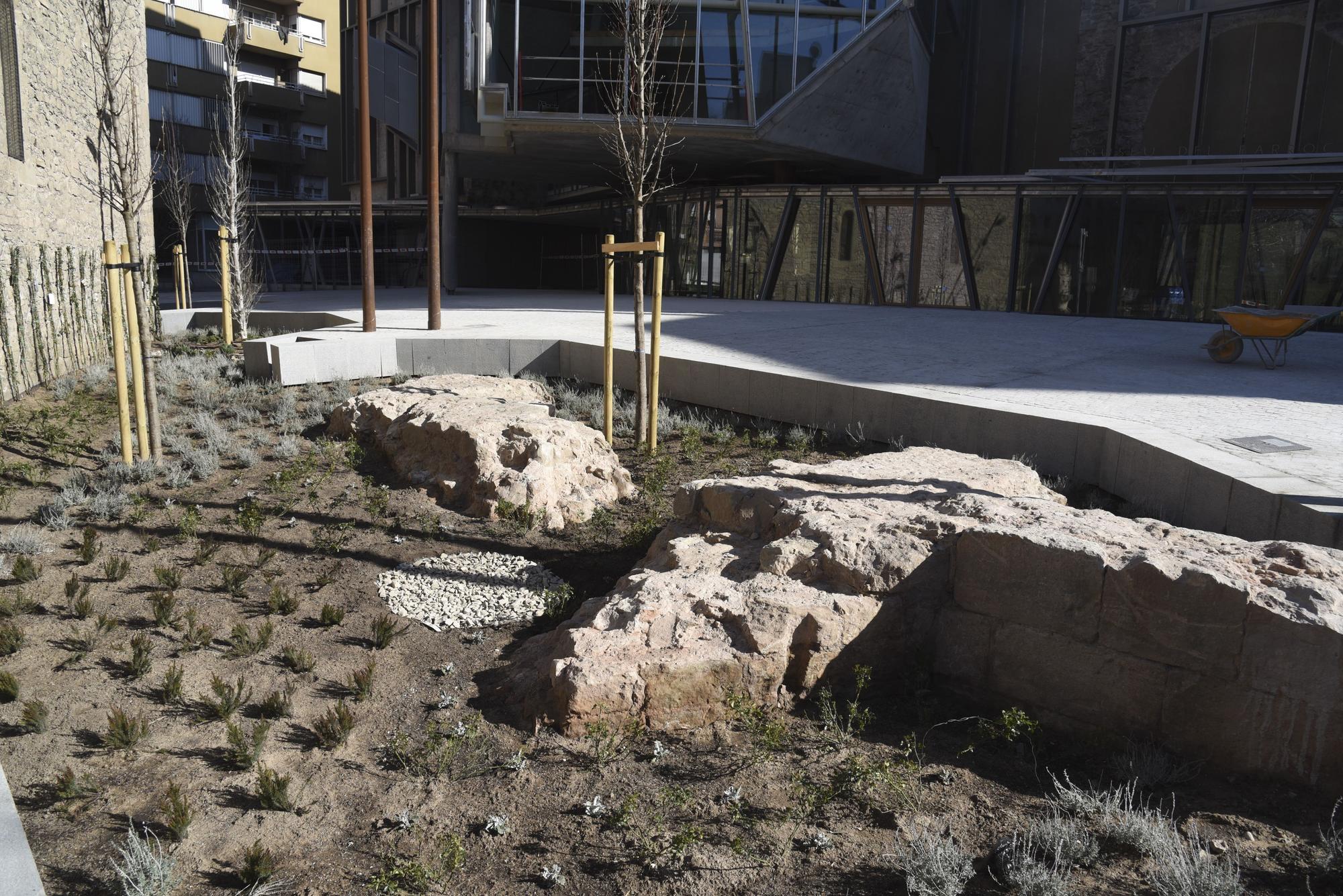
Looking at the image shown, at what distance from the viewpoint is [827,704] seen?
4.48m

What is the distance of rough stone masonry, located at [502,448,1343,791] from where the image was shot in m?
3.88

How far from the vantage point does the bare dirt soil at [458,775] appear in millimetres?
3537

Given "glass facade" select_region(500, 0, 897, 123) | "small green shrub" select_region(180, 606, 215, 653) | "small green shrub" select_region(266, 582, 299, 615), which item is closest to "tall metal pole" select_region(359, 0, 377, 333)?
"glass facade" select_region(500, 0, 897, 123)

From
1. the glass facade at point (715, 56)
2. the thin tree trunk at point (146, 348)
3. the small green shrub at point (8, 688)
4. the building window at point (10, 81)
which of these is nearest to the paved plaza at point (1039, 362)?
the thin tree trunk at point (146, 348)

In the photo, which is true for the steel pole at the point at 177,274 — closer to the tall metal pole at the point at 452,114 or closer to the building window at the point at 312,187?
the tall metal pole at the point at 452,114

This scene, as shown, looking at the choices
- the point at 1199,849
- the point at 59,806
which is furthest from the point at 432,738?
the point at 1199,849

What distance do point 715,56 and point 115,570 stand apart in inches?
786

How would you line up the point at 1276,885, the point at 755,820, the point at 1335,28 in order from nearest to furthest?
the point at 1276,885 → the point at 755,820 → the point at 1335,28

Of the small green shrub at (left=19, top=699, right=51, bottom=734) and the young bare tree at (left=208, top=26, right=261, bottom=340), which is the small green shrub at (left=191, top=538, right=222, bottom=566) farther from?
the young bare tree at (left=208, top=26, right=261, bottom=340)

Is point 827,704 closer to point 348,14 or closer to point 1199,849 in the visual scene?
point 1199,849

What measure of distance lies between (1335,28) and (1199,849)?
2425 cm

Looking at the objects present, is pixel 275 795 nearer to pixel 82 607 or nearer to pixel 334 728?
pixel 334 728

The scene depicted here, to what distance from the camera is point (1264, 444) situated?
724 cm

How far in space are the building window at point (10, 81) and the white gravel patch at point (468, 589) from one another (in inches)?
408
